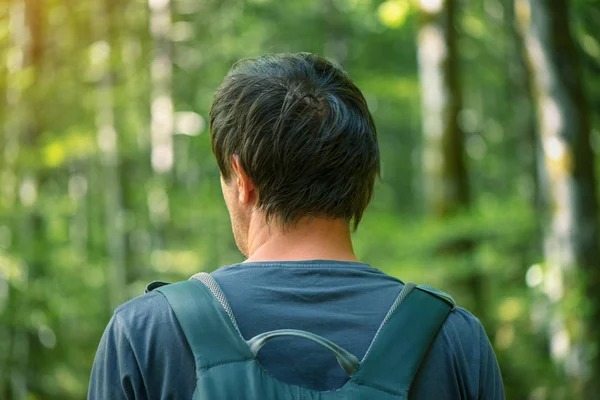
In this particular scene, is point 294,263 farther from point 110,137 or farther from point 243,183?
point 110,137

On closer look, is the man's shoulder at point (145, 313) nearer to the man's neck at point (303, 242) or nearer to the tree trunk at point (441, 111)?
the man's neck at point (303, 242)

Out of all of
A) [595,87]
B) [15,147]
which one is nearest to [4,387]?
[15,147]

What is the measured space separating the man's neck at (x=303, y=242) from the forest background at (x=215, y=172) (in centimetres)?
498

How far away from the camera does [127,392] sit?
5.21 feet

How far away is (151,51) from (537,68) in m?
11.1

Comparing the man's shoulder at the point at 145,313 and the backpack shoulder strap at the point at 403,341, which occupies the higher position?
the man's shoulder at the point at 145,313

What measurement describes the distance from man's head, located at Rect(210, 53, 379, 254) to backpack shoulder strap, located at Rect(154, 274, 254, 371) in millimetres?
266

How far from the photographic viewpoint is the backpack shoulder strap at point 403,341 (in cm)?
155

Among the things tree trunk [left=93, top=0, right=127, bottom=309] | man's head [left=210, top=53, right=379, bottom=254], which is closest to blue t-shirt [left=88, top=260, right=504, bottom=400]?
man's head [left=210, top=53, right=379, bottom=254]

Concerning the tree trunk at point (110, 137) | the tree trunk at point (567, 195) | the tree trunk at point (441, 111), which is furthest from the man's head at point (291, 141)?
the tree trunk at point (110, 137)

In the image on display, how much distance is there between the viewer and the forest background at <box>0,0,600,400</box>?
6656 mm

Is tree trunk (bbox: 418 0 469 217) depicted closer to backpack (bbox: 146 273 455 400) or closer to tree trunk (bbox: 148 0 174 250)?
tree trunk (bbox: 148 0 174 250)

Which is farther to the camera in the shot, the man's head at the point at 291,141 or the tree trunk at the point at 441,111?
the tree trunk at the point at 441,111

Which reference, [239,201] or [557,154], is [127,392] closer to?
[239,201]
